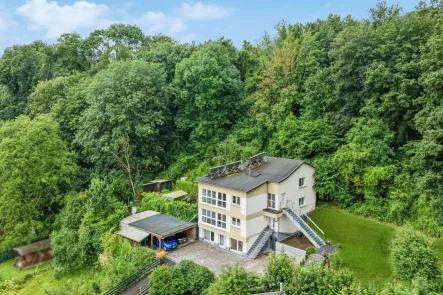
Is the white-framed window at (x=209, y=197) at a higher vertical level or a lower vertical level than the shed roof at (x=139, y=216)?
higher

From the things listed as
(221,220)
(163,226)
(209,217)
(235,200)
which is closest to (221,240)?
(221,220)

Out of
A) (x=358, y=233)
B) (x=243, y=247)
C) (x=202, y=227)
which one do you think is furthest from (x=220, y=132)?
(x=358, y=233)

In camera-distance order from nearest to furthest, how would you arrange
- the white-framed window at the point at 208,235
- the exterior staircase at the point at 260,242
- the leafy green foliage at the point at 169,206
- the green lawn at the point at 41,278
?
the exterior staircase at the point at 260,242 → the white-framed window at the point at 208,235 → the green lawn at the point at 41,278 → the leafy green foliage at the point at 169,206

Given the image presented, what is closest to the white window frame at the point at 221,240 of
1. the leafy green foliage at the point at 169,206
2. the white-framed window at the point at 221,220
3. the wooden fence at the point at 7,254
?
the white-framed window at the point at 221,220

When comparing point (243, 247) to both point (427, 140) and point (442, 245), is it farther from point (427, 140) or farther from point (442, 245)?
point (427, 140)

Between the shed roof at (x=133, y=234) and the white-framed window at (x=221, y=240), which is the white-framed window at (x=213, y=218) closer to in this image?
the white-framed window at (x=221, y=240)

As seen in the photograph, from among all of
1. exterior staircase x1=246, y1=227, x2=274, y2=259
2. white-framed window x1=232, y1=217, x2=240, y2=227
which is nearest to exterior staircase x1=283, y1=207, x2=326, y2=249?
exterior staircase x1=246, y1=227, x2=274, y2=259
